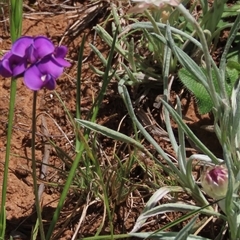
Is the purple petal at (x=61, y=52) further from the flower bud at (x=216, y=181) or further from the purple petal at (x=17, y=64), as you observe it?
the flower bud at (x=216, y=181)

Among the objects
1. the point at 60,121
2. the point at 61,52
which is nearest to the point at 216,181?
the point at 61,52

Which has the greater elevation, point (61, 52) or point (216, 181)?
point (61, 52)

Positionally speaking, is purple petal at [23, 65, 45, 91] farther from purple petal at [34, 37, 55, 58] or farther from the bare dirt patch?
the bare dirt patch

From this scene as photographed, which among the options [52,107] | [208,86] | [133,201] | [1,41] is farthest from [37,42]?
[1,41]

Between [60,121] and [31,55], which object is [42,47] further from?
[60,121]

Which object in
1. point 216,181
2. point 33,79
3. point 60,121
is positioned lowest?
point 60,121

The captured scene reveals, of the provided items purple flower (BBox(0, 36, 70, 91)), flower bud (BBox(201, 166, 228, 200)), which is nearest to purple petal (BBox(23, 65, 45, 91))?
purple flower (BBox(0, 36, 70, 91))

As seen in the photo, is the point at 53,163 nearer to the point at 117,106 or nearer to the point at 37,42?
the point at 117,106
